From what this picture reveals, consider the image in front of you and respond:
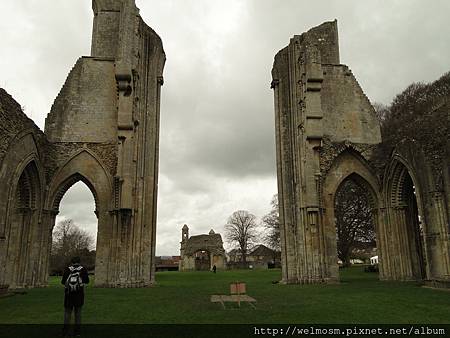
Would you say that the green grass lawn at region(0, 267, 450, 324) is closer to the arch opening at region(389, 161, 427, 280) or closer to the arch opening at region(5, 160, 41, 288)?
the arch opening at region(5, 160, 41, 288)

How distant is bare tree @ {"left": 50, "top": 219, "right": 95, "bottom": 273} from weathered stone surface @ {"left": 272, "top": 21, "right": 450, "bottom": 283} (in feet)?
84.7

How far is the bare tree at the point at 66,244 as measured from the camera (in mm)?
39719

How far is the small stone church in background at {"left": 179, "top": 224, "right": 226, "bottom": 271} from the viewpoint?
54625 millimetres

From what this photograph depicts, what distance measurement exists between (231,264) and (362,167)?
41441 millimetres

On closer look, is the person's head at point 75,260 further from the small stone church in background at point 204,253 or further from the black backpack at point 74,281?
the small stone church in background at point 204,253

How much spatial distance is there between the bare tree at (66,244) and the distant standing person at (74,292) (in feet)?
111

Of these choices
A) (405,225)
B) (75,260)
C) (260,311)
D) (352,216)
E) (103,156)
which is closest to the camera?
(75,260)

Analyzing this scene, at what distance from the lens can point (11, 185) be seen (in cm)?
1409

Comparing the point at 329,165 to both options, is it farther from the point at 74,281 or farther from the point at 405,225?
the point at 74,281

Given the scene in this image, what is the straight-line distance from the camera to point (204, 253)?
60.3 m

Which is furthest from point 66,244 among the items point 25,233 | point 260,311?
point 260,311

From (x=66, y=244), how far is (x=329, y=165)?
42.7m

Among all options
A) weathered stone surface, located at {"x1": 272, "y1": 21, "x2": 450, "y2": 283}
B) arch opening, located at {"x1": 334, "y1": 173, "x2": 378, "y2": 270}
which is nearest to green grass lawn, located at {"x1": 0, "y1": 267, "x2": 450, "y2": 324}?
weathered stone surface, located at {"x1": 272, "y1": 21, "x2": 450, "y2": 283}

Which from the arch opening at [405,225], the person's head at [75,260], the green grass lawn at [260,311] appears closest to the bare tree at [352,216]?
the arch opening at [405,225]
